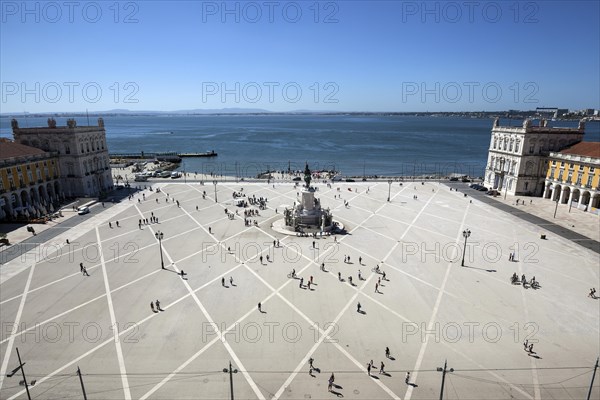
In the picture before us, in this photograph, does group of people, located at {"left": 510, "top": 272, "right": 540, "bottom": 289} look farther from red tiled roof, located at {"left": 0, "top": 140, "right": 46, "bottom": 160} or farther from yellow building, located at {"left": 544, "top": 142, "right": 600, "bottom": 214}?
red tiled roof, located at {"left": 0, "top": 140, "right": 46, "bottom": 160}

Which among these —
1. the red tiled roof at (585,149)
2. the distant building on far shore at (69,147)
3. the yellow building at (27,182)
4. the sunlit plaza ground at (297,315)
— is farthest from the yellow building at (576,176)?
the yellow building at (27,182)

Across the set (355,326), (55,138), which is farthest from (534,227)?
(55,138)

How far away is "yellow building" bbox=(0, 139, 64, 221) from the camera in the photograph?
4197cm

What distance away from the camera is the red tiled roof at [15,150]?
43353mm

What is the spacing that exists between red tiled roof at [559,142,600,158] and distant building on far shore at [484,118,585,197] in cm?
189

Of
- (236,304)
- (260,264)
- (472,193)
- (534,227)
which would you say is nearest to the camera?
(236,304)

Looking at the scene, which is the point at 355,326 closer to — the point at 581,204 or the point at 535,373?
the point at 535,373

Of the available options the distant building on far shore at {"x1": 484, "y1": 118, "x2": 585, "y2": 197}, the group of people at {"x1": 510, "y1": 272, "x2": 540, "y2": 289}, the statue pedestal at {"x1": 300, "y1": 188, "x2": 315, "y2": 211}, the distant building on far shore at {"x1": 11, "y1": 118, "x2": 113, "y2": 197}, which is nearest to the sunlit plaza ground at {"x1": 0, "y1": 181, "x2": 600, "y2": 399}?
the group of people at {"x1": 510, "y1": 272, "x2": 540, "y2": 289}

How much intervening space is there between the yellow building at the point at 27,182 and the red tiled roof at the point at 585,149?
7119cm

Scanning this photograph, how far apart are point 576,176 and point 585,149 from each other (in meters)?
4.84

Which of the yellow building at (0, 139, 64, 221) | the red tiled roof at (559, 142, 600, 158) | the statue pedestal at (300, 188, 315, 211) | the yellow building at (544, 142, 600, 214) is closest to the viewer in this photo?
the statue pedestal at (300, 188, 315, 211)

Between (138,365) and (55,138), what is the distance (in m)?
46.5

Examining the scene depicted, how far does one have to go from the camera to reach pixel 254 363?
58.9ft

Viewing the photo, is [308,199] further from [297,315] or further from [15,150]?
[15,150]
